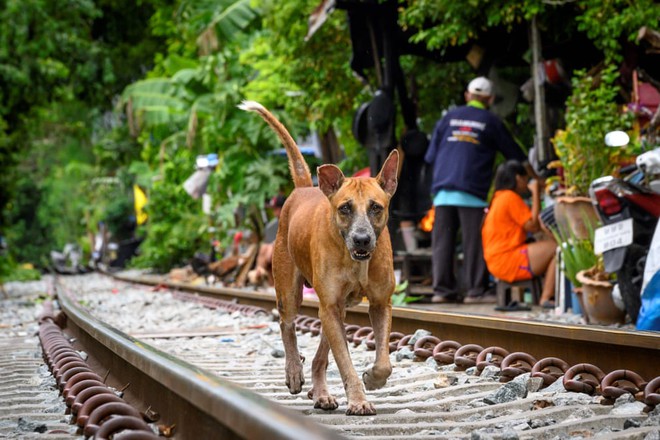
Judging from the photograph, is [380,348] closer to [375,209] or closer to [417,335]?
[375,209]

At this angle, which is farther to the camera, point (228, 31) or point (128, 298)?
point (228, 31)

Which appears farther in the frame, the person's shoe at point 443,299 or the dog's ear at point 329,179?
the person's shoe at point 443,299

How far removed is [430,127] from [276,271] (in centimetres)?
1149

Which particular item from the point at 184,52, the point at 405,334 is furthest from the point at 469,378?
the point at 184,52

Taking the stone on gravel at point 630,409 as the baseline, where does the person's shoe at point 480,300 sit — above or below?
below

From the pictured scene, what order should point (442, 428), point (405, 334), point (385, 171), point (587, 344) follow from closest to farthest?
1. point (442, 428)
2. point (385, 171)
3. point (587, 344)
4. point (405, 334)

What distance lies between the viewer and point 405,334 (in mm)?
6609

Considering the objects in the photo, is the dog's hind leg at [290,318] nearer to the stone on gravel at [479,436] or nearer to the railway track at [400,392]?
the railway track at [400,392]

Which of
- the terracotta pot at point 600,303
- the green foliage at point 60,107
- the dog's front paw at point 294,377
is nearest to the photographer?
the dog's front paw at point 294,377

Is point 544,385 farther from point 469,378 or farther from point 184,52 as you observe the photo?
point 184,52

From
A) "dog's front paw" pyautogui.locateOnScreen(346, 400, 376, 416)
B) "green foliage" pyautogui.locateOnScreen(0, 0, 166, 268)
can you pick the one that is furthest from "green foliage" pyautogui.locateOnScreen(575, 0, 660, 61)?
"green foliage" pyautogui.locateOnScreen(0, 0, 166, 268)

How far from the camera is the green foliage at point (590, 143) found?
8273 millimetres

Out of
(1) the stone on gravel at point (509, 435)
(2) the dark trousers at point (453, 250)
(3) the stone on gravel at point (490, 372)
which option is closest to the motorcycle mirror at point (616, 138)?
(3) the stone on gravel at point (490, 372)

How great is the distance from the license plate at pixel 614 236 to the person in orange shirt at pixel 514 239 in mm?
2814
